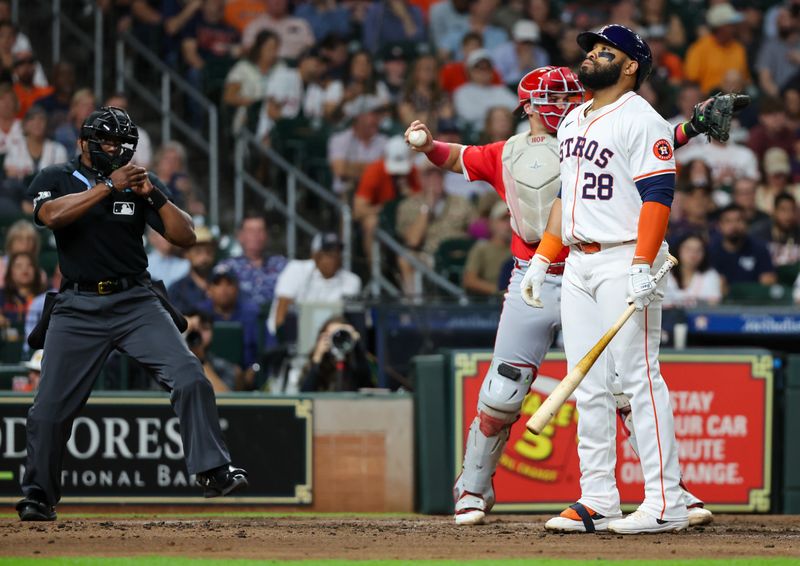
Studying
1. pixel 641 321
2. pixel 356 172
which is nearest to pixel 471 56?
pixel 356 172

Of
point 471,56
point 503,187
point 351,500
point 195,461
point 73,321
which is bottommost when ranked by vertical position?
point 351,500

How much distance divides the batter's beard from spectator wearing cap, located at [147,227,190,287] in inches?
219

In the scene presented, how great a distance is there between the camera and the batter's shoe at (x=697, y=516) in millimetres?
6414

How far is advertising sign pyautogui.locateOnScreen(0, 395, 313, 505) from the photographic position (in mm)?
8234

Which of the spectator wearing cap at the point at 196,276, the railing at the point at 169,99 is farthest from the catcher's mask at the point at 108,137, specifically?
the railing at the point at 169,99

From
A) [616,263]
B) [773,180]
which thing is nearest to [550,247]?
[616,263]

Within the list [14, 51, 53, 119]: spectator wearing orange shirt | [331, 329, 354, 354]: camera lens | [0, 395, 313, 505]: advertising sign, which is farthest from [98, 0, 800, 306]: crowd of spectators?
[0, 395, 313, 505]: advertising sign

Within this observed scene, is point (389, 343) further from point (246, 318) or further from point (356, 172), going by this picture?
point (356, 172)

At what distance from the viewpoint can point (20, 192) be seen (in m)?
11.8

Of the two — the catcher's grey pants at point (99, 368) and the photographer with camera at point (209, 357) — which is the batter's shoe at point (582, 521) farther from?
the photographer with camera at point (209, 357)

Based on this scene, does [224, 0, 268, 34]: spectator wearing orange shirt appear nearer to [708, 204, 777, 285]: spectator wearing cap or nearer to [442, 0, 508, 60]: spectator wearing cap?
[442, 0, 508, 60]: spectator wearing cap

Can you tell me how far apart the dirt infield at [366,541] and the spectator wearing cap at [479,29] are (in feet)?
30.0

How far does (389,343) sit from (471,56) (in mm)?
5938

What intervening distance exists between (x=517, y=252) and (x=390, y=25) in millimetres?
8642
